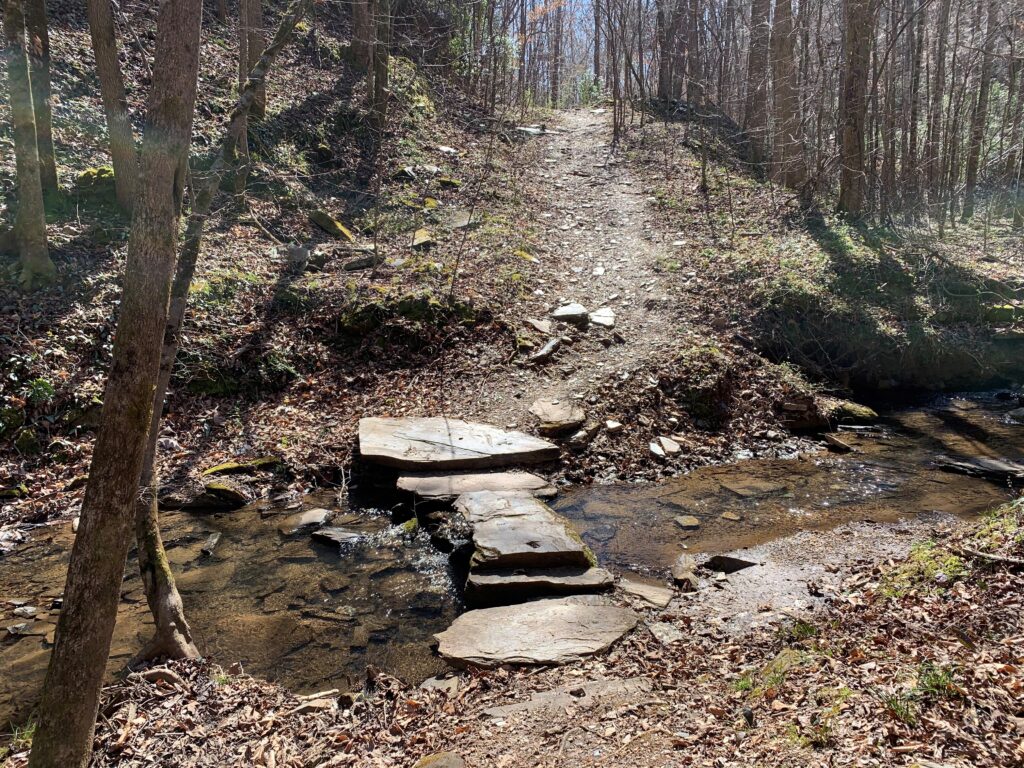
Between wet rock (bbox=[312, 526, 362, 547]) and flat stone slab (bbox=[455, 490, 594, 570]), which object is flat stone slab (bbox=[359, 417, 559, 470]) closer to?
flat stone slab (bbox=[455, 490, 594, 570])

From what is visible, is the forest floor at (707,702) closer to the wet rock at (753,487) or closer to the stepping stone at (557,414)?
the wet rock at (753,487)

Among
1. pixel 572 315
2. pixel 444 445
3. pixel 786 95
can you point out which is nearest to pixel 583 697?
pixel 444 445

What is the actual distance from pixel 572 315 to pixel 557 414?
2716mm

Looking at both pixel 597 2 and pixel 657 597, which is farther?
pixel 597 2

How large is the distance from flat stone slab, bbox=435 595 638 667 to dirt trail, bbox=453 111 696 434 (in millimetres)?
3983

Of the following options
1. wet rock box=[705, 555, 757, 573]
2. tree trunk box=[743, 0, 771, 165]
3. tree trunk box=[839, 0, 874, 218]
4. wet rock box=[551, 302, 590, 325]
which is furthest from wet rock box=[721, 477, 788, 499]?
tree trunk box=[743, 0, 771, 165]

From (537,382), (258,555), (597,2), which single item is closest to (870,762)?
(258,555)

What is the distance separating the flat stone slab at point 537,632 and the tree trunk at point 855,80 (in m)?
12.2

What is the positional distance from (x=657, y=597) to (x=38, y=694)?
4733mm

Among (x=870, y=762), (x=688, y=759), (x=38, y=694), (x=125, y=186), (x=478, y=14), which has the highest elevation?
(x=478, y=14)

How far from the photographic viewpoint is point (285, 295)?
10.9 meters

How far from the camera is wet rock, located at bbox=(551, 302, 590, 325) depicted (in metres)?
11.3

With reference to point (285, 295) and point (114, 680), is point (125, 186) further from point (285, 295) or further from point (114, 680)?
point (114, 680)

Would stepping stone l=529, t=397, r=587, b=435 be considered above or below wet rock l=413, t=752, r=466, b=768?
above
